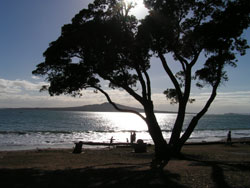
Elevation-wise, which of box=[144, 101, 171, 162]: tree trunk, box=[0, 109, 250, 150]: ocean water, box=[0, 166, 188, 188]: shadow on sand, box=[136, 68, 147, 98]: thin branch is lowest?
box=[0, 109, 250, 150]: ocean water

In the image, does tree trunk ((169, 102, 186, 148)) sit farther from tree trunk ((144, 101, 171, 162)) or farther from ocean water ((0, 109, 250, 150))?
ocean water ((0, 109, 250, 150))

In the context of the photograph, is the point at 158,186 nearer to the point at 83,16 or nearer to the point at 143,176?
the point at 143,176

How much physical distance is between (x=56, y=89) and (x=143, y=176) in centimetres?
942

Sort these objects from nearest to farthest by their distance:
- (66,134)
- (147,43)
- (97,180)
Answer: (97,180) < (147,43) < (66,134)

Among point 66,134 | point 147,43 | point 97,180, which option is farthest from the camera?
point 66,134

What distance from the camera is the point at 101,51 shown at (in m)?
14.8

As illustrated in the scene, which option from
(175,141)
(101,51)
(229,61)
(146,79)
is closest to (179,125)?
(175,141)

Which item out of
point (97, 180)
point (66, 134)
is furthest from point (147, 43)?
point (66, 134)

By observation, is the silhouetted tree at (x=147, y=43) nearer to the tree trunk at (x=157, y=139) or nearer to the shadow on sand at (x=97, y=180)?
the tree trunk at (x=157, y=139)

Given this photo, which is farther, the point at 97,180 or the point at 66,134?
the point at 66,134

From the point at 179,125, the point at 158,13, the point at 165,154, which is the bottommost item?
the point at 165,154

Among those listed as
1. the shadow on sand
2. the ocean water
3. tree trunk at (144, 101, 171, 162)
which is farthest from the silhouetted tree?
the ocean water

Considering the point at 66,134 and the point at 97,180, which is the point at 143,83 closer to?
the point at 97,180

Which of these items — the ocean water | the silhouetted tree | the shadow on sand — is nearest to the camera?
the shadow on sand
